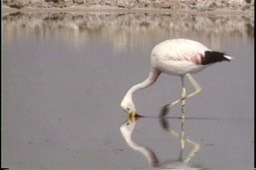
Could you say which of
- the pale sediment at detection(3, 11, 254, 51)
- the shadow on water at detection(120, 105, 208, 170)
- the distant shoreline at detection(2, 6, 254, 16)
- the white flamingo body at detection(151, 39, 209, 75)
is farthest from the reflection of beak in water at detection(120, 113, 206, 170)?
the distant shoreline at detection(2, 6, 254, 16)

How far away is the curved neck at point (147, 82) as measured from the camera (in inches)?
88.8

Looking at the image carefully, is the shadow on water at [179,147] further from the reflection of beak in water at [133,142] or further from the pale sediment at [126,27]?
the pale sediment at [126,27]

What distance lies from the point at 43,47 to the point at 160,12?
54 cm

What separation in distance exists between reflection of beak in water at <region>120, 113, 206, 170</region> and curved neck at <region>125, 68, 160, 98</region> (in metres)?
0.08

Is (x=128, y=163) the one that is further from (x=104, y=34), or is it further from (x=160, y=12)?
(x=160, y=12)

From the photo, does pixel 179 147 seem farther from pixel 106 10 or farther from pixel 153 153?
pixel 106 10

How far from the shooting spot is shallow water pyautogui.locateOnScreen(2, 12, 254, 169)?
1.92 metres

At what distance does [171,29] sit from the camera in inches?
114

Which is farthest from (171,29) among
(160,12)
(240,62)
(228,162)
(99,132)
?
(228,162)

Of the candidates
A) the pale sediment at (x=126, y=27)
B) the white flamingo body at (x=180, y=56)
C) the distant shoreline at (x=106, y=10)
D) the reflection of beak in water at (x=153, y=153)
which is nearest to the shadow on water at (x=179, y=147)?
the reflection of beak in water at (x=153, y=153)

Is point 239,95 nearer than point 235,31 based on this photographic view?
Yes

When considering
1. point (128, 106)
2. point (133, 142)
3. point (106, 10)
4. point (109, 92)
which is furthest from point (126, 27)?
point (133, 142)

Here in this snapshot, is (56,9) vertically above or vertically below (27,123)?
above

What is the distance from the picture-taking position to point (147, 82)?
7.50 ft
